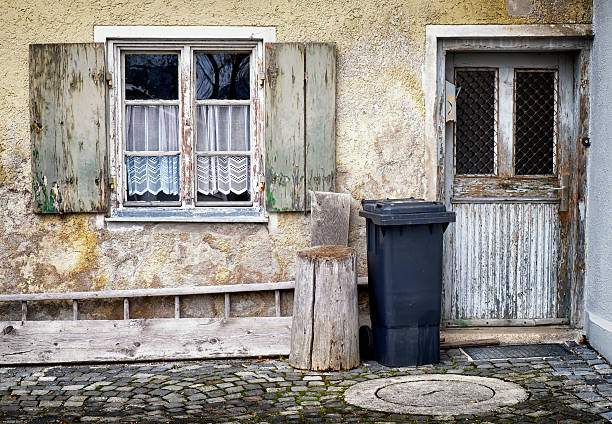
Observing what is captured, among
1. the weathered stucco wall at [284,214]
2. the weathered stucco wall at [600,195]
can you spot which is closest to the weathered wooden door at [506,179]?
the weathered stucco wall at [600,195]

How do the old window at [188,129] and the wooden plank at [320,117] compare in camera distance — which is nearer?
the wooden plank at [320,117]

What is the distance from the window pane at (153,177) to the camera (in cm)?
677

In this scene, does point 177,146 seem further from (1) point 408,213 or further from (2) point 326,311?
(1) point 408,213

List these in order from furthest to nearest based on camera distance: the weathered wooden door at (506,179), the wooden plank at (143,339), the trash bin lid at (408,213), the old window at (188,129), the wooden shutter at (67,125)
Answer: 1. the weathered wooden door at (506,179)
2. the old window at (188,129)
3. the wooden shutter at (67,125)
4. the wooden plank at (143,339)
5. the trash bin lid at (408,213)

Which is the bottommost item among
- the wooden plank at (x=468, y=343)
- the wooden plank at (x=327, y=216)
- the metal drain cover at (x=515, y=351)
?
the metal drain cover at (x=515, y=351)

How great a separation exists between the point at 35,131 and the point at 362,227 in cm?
268

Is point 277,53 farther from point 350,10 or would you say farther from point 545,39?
point 545,39

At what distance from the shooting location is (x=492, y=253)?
23.0 ft

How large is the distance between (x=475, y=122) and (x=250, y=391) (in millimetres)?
2977

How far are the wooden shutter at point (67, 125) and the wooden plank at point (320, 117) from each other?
161cm

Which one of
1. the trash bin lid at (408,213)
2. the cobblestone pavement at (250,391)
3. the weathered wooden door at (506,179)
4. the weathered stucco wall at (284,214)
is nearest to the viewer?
the cobblestone pavement at (250,391)

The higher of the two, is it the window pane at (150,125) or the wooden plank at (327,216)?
the window pane at (150,125)

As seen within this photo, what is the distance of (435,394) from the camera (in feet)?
17.5

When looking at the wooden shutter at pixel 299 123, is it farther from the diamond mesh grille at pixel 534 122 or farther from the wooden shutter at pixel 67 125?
the diamond mesh grille at pixel 534 122
